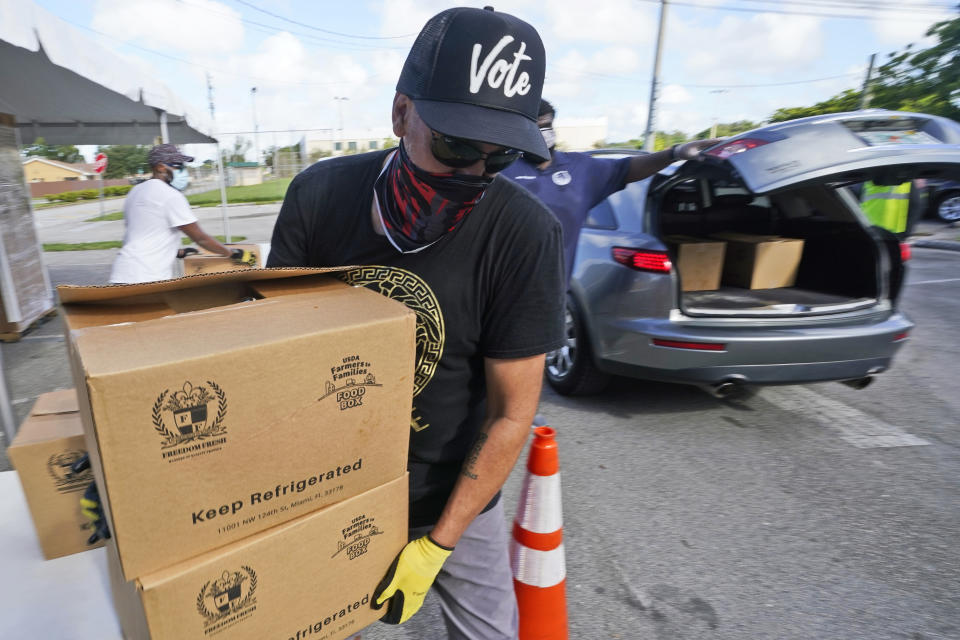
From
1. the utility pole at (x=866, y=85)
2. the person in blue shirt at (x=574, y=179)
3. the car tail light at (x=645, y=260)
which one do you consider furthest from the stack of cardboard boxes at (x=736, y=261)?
the utility pole at (x=866, y=85)

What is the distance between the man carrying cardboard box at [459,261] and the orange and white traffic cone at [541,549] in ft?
1.32

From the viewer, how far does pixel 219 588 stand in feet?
2.95

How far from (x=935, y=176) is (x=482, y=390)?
2.86 metres

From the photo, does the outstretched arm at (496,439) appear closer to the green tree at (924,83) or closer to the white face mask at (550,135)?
the white face mask at (550,135)

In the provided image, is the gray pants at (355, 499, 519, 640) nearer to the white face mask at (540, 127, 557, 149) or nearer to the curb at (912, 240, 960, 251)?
the white face mask at (540, 127, 557, 149)

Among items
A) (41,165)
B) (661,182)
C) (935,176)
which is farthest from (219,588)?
(41,165)

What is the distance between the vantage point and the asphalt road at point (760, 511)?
2.14 metres

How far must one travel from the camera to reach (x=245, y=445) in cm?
88

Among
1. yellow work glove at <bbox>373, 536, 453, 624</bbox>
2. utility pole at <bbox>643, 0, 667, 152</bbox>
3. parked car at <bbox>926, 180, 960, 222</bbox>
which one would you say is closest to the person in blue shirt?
yellow work glove at <bbox>373, 536, 453, 624</bbox>

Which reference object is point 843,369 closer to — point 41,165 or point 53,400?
point 53,400

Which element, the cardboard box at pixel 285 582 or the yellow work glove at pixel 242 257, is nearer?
the cardboard box at pixel 285 582

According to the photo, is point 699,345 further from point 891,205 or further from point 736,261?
point 891,205

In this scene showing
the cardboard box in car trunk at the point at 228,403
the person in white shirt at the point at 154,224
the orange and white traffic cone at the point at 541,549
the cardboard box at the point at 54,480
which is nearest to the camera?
the cardboard box in car trunk at the point at 228,403

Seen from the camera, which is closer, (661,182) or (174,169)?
(661,182)
